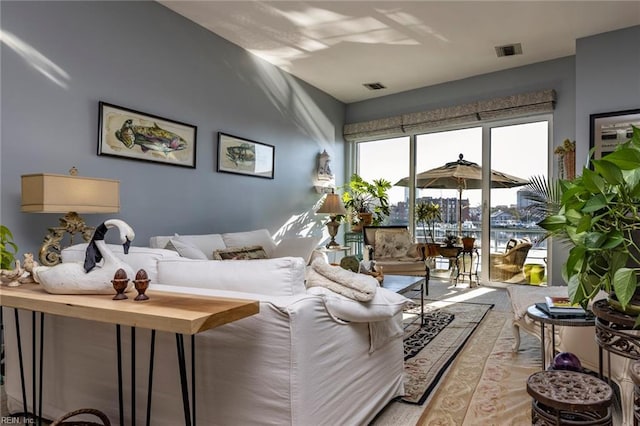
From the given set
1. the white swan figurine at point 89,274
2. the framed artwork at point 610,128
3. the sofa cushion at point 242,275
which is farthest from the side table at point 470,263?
the white swan figurine at point 89,274

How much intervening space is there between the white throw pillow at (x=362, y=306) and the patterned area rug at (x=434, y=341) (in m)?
0.64

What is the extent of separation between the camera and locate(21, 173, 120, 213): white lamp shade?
7.93ft

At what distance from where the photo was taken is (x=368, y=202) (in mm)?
6590

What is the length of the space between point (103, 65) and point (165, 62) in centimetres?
65

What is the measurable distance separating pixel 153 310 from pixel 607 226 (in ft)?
4.08

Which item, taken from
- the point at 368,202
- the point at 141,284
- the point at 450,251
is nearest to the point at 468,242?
the point at 450,251

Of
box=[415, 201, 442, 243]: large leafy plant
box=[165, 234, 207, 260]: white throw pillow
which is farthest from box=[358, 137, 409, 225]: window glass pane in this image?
box=[165, 234, 207, 260]: white throw pillow

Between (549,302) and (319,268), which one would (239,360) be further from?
(549,302)

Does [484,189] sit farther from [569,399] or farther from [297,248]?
[569,399]

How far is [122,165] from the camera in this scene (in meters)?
3.41

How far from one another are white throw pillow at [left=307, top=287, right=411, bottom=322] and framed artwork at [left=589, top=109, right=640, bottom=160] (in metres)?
3.54

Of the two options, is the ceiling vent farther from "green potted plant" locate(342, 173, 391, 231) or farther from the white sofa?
the white sofa

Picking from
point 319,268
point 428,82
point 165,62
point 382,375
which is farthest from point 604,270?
point 428,82

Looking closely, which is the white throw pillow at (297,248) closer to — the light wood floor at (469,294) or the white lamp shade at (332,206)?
the white lamp shade at (332,206)
